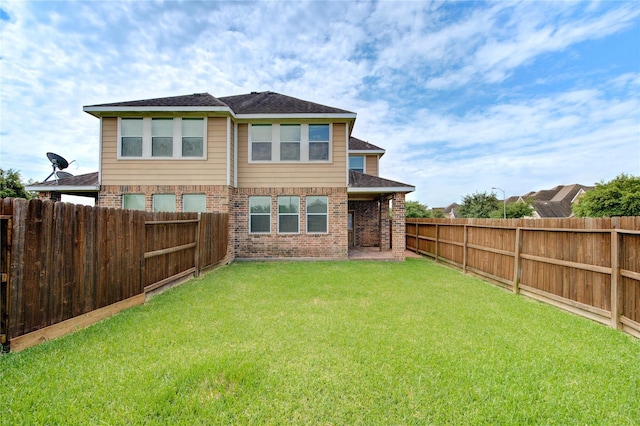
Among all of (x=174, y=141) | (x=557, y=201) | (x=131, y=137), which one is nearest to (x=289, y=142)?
(x=174, y=141)

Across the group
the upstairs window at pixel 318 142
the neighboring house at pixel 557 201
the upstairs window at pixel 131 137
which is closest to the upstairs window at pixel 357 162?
the upstairs window at pixel 318 142

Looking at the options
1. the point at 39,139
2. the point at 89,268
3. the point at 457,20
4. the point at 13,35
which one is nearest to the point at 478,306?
the point at 89,268

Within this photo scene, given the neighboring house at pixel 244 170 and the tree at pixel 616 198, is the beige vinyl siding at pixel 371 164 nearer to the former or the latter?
the neighboring house at pixel 244 170

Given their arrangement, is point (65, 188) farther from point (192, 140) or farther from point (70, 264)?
point (70, 264)

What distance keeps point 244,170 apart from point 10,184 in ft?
61.8

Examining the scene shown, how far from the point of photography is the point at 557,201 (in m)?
47.9

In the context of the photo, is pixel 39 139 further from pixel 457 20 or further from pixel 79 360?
pixel 457 20

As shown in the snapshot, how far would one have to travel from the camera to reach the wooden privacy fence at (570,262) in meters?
4.30

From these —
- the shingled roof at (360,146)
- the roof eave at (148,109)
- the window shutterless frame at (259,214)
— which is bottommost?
the window shutterless frame at (259,214)

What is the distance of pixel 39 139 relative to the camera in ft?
51.8

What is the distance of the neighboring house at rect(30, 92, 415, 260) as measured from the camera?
1059 centimetres

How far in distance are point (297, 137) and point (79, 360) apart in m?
9.58

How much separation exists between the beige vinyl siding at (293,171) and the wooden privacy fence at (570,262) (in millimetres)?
5196

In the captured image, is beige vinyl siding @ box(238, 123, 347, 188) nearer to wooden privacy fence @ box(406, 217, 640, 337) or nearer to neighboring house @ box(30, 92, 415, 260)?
neighboring house @ box(30, 92, 415, 260)
